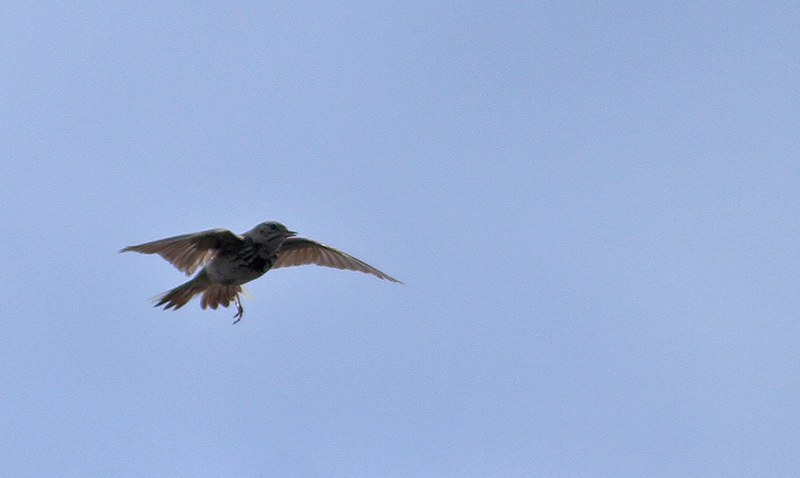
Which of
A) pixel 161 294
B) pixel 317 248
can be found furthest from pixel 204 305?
pixel 317 248

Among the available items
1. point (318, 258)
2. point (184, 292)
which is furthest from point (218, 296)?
point (318, 258)

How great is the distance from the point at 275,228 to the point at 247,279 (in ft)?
3.35

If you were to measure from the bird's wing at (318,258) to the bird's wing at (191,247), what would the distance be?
185 cm

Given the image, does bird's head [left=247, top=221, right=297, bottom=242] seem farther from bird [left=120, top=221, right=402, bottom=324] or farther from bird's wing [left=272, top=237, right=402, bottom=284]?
bird's wing [left=272, top=237, right=402, bottom=284]

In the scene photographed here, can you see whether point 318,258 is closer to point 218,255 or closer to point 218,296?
point 218,296

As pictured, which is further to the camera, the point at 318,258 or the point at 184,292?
the point at 318,258

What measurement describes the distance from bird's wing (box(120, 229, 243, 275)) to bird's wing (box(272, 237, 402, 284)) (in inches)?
72.8

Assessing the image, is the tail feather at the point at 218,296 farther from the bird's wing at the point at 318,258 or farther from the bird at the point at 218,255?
the bird's wing at the point at 318,258

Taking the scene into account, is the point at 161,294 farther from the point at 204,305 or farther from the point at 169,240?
the point at 169,240

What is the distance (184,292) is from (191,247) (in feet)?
4.43

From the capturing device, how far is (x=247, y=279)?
17.8 metres

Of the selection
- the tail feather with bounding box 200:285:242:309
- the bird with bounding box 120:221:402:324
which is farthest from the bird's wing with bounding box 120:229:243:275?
the tail feather with bounding box 200:285:242:309

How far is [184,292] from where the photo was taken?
61.3 ft

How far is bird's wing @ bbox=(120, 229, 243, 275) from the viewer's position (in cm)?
1692
